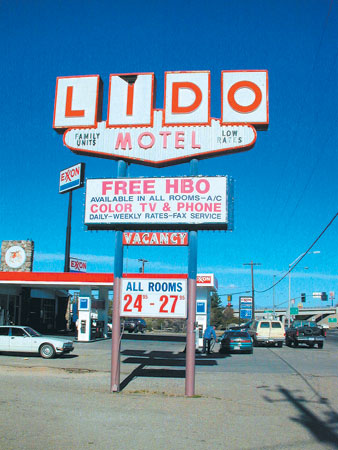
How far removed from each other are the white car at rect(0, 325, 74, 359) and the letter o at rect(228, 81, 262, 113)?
13315 mm

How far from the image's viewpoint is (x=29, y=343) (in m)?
21.2

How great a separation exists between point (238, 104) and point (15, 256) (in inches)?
1342

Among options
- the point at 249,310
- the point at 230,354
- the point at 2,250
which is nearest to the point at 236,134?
the point at 230,354

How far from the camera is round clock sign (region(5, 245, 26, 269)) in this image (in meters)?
42.3

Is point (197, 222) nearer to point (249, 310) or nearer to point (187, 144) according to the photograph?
point (187, 144)

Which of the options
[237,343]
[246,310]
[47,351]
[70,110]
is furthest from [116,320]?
[246,310]

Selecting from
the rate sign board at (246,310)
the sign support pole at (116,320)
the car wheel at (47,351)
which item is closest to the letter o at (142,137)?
the sign support pole at (116,320)

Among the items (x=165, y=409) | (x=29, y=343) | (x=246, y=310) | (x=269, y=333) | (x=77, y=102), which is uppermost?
(x=77, y=102)

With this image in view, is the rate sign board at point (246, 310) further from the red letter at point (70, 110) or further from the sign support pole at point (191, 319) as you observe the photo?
the red letter at point (70, 110)

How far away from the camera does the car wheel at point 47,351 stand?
2089 cm

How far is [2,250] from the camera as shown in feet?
140

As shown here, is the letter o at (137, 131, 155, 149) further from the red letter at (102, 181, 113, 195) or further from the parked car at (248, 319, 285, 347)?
the parked car at (248, 319, 285, 347)

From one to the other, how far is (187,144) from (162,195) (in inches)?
63.1

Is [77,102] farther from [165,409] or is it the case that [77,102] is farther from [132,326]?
[132,326]
